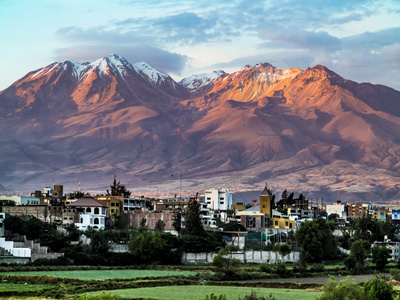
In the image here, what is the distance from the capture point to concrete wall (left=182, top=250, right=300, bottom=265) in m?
82.6

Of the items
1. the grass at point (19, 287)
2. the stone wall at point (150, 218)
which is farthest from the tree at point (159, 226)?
the grass at point (19, 287)

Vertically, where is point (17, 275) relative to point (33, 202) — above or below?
below

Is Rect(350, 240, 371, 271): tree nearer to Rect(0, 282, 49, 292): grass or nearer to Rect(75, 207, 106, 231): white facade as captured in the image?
Rect(75, 207, 106, 231): white facade

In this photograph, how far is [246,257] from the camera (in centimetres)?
8375

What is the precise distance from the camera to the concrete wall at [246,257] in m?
82.6

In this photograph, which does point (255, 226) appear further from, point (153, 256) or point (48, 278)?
point (48, 278)

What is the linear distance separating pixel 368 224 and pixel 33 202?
1645 inches

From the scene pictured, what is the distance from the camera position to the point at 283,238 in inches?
3762

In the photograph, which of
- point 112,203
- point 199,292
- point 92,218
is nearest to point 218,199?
point 112,203

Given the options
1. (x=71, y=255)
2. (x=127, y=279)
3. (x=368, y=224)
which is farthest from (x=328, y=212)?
(x=127, y=279)

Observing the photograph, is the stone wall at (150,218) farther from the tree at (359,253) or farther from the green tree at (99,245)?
the tree at (359,253)

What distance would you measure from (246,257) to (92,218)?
59.7 ft

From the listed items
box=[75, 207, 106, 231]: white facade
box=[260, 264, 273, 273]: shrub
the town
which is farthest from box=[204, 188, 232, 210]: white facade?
box=[260, 264, 273, 273]: shrub

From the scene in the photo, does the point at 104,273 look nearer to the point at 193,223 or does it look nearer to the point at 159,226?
the point at 193,223
